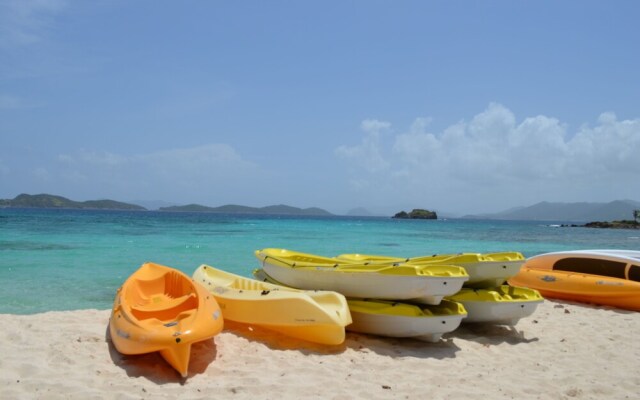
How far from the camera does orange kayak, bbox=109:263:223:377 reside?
444cm

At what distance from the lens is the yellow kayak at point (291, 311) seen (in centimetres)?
537

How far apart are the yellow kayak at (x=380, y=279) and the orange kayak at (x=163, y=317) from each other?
1.47m

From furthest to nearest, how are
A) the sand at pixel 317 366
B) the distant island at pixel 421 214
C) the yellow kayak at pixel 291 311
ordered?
the distant island at pixel 421 214
the yellow kayak at pixel 291 311
the sand at pixel 317 366

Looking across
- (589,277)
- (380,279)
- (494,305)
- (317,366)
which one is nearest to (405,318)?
(380,279)

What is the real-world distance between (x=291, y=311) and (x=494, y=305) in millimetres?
2559

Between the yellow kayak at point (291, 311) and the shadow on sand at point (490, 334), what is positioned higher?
the yellow kayak at point (291, 311)

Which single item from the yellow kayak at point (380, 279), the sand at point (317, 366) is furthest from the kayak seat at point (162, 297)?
the yellow kayak at point (380, 279)

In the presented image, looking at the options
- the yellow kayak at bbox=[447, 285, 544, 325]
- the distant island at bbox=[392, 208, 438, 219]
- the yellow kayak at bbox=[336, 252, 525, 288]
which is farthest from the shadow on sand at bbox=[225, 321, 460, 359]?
the distant island at bbox=[392, 208, 438, 219]

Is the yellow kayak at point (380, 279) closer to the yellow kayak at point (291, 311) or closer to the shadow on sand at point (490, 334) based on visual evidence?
the yellow kayak at point (291, 311)

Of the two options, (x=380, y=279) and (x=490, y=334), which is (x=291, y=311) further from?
(x=490, y=334)

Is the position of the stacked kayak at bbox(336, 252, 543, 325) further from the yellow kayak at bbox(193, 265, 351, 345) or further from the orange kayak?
the orange kayak

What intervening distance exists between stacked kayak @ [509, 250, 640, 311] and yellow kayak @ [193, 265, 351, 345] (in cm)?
554

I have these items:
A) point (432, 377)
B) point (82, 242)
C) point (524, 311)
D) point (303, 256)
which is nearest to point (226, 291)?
point (303, 256)

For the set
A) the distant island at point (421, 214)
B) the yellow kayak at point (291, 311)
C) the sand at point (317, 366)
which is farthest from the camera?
the distant island at point (421, 214)
